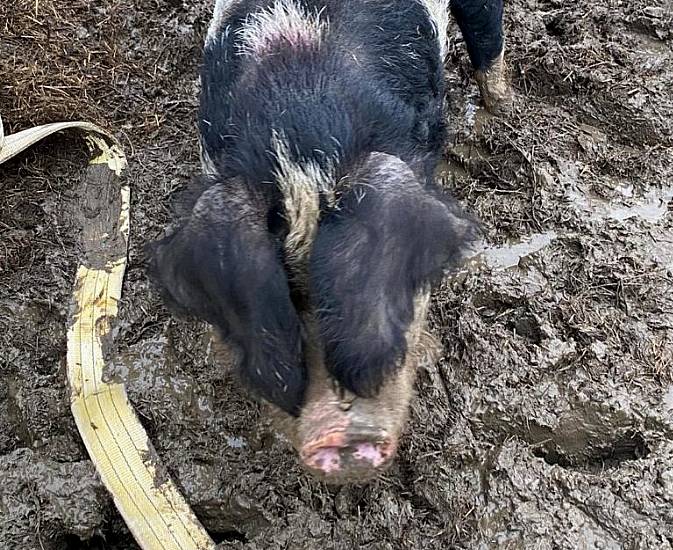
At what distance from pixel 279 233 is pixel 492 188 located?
5.22 feet

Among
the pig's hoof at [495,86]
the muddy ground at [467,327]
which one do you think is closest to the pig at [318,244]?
the muddy ground at [467,327]

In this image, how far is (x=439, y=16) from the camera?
9.29 feet

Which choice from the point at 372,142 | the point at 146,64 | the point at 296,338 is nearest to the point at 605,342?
the point at 372,142

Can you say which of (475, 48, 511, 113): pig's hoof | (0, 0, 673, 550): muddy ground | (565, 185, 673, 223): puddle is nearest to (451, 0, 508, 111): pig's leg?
(475, 48, 511, 113): pig's hoof

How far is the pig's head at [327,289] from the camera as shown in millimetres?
1815

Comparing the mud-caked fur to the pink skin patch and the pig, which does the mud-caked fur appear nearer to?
the pig

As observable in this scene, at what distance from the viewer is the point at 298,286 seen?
76.9 inches

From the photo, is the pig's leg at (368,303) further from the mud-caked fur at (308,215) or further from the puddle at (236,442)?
the puddle at (236,442)

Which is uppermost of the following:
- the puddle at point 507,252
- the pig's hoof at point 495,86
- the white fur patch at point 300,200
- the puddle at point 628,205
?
the white fur patch at point 300,200

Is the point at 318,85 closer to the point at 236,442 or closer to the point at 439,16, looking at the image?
the point at 439,16

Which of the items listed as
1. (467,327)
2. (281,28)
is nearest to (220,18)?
(281,28)

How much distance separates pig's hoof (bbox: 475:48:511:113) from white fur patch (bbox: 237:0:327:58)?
1339 millimetres

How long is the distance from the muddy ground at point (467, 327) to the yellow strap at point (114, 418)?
0.05 meters

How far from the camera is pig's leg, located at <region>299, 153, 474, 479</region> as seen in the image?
5.91ft
